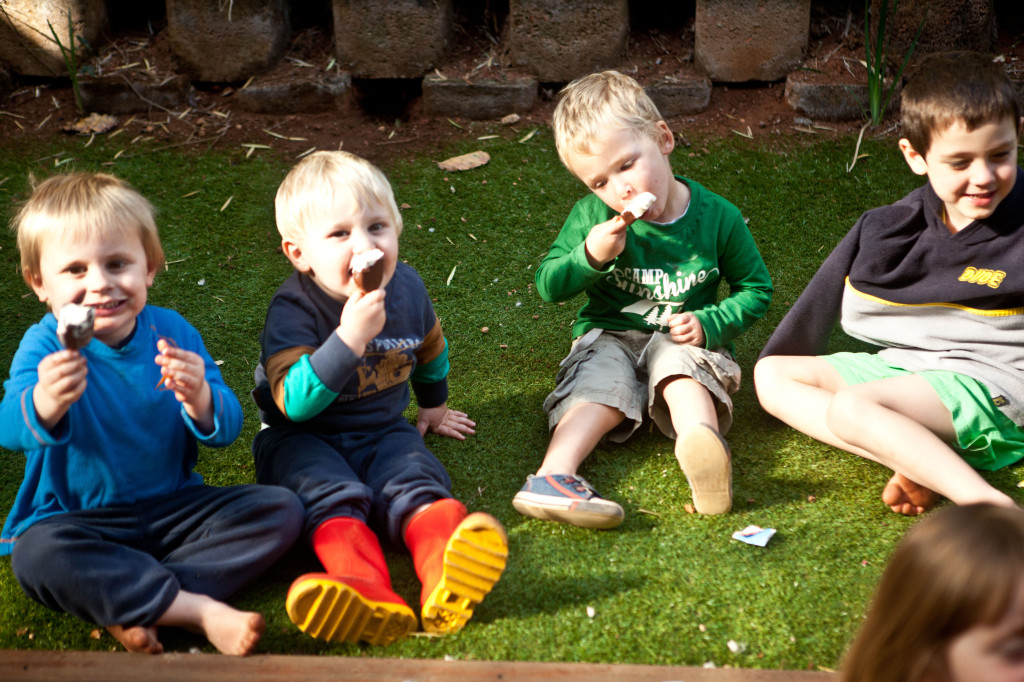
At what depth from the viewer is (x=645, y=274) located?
8.63 ft

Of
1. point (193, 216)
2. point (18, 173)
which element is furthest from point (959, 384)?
point (18, 173)

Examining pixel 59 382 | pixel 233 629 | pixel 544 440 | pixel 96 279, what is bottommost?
pixel 544 440

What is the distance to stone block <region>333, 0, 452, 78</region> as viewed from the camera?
4.28 m

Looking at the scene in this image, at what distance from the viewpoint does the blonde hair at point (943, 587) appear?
890 millimetres

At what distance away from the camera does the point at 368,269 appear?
6.61 ft

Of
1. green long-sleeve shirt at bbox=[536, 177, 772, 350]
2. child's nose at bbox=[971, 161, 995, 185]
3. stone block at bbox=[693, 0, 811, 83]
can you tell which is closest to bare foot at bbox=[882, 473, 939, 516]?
green long-sleeve shirt at bbox=[536, 177, 772, 350]

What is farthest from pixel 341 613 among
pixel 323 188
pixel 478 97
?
pixel 478 97

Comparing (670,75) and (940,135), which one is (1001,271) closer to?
(940,135)

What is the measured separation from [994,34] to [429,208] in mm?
2732

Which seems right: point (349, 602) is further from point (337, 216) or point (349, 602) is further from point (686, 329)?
point (686, 329)

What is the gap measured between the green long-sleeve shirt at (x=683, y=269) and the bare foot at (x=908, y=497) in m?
0.63

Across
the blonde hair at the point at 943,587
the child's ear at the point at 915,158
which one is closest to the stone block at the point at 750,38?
the child's ear at the point at 915,158

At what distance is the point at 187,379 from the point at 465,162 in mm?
2428

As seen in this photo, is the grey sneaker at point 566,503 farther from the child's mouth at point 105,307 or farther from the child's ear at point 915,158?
the child's ear at point 915,158
